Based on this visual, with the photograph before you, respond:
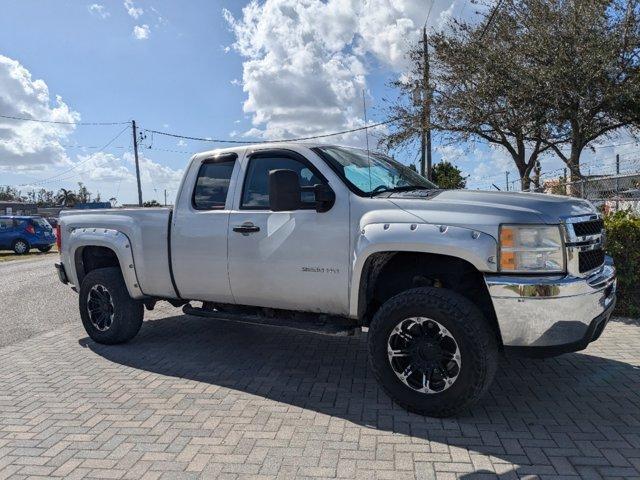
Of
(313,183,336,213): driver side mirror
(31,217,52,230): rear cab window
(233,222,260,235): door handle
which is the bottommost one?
(31,217,52,230): rear cab window

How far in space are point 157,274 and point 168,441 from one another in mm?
2192

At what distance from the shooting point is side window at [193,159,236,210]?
5215 mm

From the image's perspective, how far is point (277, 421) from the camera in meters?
3.99

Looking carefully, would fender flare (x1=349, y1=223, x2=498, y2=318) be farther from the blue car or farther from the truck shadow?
the blue car

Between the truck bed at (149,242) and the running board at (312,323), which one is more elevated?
the truck bed at (149,242)

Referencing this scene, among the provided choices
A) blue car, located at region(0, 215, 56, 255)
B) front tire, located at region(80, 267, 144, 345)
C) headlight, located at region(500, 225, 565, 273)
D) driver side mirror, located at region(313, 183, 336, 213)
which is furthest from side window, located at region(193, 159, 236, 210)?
blue car, located at region(0, 215, 56, 255)

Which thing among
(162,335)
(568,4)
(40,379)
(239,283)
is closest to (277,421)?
(239,283)

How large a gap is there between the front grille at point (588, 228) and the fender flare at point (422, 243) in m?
0.66

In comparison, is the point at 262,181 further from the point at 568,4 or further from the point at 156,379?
the point at 568,4

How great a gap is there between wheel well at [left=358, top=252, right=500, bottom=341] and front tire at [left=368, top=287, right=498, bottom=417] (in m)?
0.27

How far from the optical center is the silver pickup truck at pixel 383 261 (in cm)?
365

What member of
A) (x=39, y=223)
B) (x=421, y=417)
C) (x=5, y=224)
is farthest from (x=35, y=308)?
(x=39, y=223)

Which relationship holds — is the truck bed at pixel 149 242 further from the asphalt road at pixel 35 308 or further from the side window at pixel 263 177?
the asphalt road at pixel 35 308

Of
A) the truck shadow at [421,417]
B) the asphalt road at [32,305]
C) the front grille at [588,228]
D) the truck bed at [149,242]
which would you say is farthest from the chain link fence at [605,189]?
the asphalt road at [32,305]
